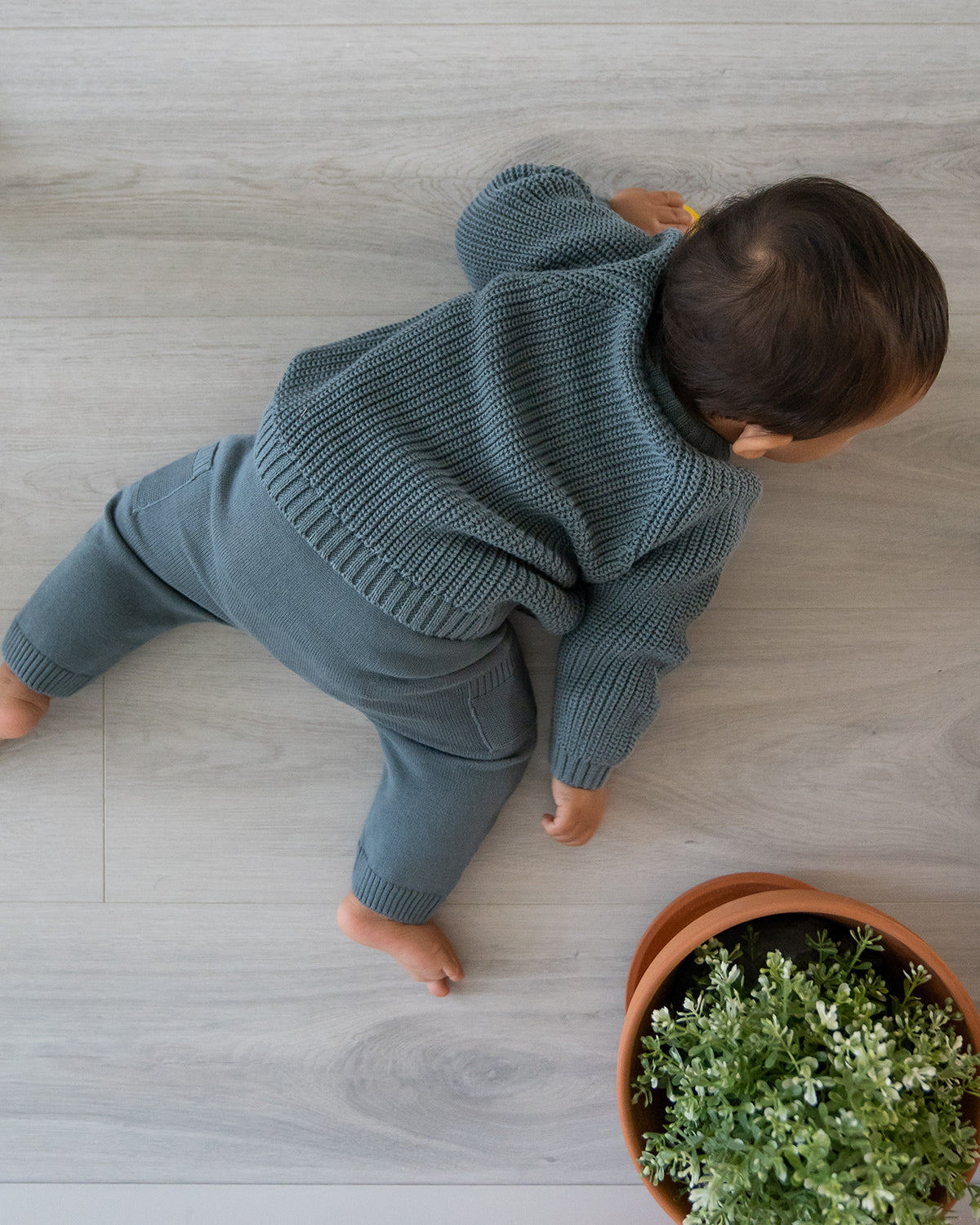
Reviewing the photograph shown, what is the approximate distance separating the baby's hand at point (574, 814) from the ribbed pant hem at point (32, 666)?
0.48 meters

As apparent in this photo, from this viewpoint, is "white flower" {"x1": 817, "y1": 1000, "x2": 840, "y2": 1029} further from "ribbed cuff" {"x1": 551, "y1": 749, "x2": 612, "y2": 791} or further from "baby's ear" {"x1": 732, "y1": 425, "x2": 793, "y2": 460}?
"baby's ear" {"x1": 732, "y1": 425, "x2": 793, "y2": 460}

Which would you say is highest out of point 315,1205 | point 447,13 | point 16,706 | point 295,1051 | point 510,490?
point 447,13

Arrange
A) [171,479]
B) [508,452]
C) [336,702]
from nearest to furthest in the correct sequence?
1. [508,452]
2. [171,479]
3. [336,702]

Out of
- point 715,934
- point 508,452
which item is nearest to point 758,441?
point 508,452

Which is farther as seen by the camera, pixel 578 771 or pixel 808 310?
pixel 578 771

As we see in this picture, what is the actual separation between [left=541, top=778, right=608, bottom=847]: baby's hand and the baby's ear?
36cm

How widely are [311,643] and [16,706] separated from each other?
0.32 metres

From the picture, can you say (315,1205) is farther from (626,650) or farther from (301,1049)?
(626,650)

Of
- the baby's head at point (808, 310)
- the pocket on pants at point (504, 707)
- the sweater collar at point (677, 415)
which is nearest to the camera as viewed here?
the baby's head at point (808, 310)

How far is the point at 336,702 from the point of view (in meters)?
0.92

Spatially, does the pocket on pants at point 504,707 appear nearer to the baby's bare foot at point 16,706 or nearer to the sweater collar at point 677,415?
the sweater collar at point 677,415

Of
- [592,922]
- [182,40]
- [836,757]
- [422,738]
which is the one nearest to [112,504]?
[422,738]

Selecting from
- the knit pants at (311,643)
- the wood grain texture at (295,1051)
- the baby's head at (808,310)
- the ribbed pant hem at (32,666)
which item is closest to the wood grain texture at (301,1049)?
the wood grain texture at (295,1051)

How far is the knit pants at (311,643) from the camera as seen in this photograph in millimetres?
770
